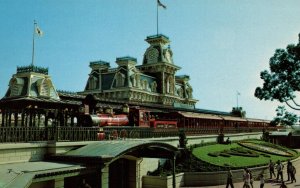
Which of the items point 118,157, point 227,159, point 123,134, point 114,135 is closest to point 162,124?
point 227,159

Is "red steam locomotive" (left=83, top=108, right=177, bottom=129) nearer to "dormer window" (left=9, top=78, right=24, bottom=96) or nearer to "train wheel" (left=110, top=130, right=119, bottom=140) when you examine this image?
"train wheel" (left=110, top=130, right=119, bottom=140)

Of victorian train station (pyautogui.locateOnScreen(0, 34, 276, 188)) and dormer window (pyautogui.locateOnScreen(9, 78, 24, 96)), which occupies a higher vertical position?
dormer window (pyautogui.locateOnScreen(9, 78, 24, 96))

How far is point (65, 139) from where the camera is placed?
2025cm

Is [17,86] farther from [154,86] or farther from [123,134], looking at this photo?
[154,86]

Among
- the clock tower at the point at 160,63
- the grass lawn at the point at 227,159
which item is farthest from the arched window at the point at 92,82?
the grass lawn at the point at 227,159

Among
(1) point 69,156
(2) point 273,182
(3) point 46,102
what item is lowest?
(2) point 273,182

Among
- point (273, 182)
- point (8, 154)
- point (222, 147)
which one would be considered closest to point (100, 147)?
point (8, 154)

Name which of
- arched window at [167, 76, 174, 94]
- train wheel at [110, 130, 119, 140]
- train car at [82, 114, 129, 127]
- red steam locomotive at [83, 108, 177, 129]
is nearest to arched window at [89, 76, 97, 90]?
arched window at [167, 76, 174, 94]

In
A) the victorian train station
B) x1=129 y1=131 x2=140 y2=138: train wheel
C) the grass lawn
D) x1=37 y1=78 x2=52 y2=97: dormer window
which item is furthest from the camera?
x1=37 y1=78 x2=52 y2=97: dormer window

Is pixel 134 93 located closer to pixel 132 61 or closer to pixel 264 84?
pixel 132 61

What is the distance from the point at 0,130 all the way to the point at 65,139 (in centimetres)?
438

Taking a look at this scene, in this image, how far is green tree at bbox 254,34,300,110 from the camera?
40.9 metres

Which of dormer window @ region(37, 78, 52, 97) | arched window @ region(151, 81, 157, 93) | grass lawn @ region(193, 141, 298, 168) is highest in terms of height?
arched window @ region(151, 81, 157, 93)

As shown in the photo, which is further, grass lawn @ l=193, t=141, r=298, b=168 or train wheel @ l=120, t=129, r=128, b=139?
grass lawn @ l=193, t=141, r=298, b=168
